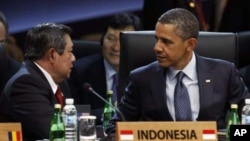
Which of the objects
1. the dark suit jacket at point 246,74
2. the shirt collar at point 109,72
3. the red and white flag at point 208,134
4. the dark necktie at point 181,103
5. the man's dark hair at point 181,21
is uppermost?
the man's dark hair at point 181,21

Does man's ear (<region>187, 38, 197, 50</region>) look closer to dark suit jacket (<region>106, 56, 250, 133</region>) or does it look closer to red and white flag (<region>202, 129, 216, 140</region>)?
dark suit jacket (<region>106, 56, 250, 133</region>)

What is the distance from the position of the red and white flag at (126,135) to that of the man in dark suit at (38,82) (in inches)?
36.1

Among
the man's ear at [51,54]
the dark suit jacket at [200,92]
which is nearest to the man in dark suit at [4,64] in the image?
the man's ear at [51,54]

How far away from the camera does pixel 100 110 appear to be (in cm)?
534

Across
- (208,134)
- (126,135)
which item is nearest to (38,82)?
(126,135)

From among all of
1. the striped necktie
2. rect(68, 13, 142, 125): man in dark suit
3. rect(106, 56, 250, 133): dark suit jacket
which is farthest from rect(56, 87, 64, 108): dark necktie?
rect(68, 13, 142, 125): man in dark suit

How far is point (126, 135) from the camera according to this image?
3.36 metres

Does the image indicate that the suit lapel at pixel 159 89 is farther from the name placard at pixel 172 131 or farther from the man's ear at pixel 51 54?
the name placard at pixel 172 131

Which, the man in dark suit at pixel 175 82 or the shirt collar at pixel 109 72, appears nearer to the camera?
the man in dark suit at pixel 175 82

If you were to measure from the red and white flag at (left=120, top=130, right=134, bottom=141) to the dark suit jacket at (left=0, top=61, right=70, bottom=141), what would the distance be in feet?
3.00

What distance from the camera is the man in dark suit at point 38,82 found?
4.23 meters

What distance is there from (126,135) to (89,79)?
93.4 inches

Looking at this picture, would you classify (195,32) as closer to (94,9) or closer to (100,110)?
(100,110)

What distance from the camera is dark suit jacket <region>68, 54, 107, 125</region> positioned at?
562 centimetres
